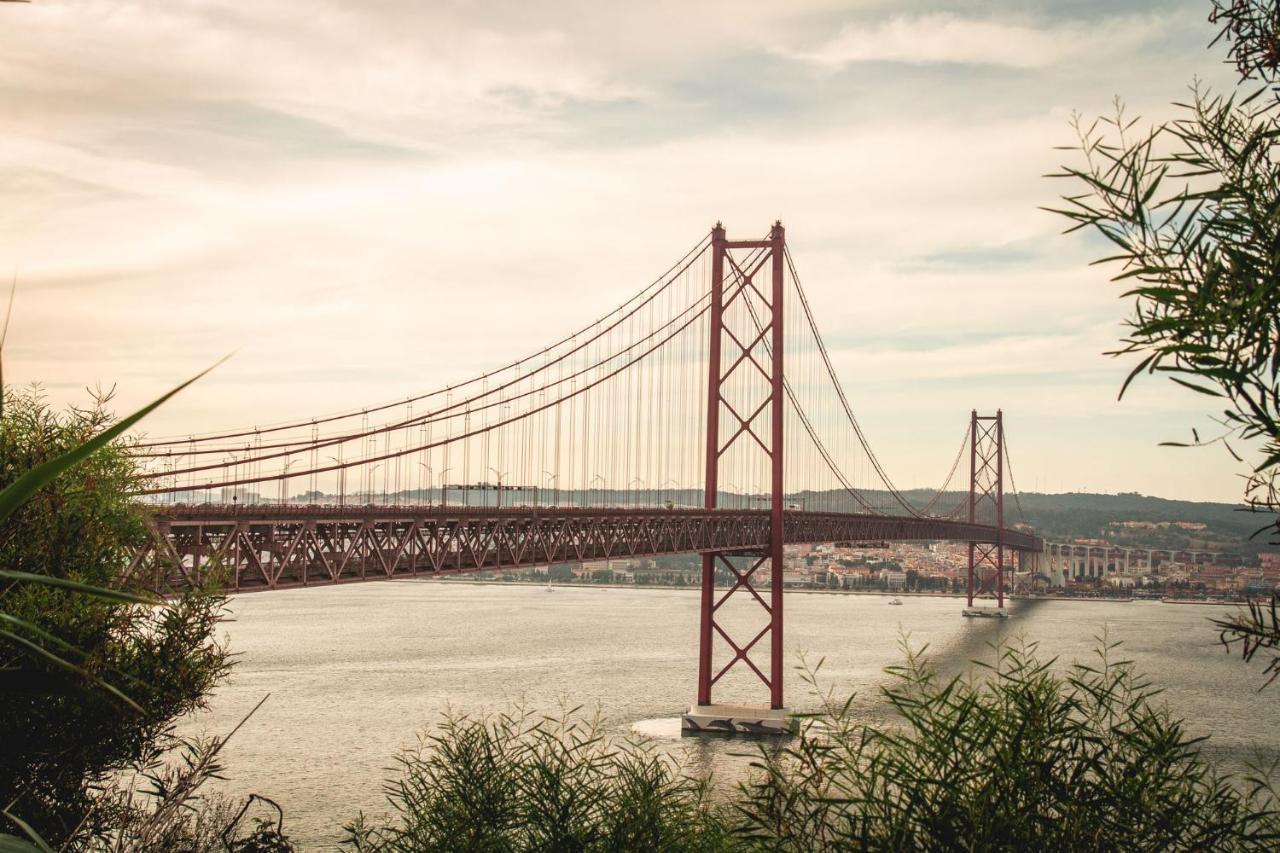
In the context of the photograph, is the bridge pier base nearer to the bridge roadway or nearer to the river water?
the river water

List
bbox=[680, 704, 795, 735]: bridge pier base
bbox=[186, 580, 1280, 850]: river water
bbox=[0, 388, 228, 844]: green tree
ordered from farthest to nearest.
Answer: bbox=[680, 704, 795, 735]: bridge pier base, bbox=[186, 580, 1280, 850]: river water, bbox=[0, 388, 228, 844]: green tree

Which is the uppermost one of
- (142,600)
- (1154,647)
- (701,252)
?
(701,252)

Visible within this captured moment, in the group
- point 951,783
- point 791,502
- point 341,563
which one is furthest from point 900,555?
point 951,783

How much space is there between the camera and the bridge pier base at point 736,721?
30.8 m

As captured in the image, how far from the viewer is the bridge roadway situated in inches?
712

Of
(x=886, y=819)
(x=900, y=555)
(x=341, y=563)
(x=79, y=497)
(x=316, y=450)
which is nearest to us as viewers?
(x=886, y=819)

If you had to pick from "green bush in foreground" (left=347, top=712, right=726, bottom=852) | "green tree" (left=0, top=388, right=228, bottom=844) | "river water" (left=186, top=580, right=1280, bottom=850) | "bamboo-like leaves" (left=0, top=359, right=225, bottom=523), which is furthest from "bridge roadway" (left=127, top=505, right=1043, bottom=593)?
"bamboo-like leaves" (left=0, top=359, right=225, bottom=523)

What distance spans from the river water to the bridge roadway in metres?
4.37

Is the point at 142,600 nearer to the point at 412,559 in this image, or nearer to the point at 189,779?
the point at 189,779

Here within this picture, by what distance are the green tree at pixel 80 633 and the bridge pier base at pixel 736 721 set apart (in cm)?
1799

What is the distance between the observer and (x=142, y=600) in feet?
7.49

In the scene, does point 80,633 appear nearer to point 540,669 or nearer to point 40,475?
point 40,475

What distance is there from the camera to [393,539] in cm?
2336

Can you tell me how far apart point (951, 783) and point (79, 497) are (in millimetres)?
11855
